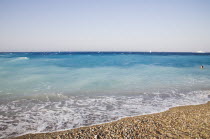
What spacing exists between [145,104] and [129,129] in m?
4.96

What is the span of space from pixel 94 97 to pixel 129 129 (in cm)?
656

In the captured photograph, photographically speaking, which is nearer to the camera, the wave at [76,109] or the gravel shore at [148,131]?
the gravel shore at [148,131]

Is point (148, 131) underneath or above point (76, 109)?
above

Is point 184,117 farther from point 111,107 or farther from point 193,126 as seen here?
point 111,107

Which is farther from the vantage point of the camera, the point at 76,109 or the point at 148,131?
the point at 76,109

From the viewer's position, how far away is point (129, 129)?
685 centimetres

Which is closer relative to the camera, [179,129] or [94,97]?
[179,129]

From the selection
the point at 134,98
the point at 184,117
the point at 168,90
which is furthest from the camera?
the point at 168,90

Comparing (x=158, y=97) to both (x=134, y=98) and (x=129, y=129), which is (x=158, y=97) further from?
(x=129, y=129)

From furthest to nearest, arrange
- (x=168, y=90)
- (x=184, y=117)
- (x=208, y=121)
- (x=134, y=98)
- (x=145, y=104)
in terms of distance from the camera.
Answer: (x=168, y=90), (x=134, y=98), (x=145, y=104), (x=184, y=117), (x=208, y=121)

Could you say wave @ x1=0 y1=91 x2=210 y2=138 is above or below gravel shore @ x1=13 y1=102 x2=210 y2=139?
below

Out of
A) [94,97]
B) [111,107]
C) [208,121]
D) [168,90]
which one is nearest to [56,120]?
[111,107]

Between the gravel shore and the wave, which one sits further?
the wave

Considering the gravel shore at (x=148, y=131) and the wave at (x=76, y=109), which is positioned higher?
the gravel shore at (x=148, y=131)
